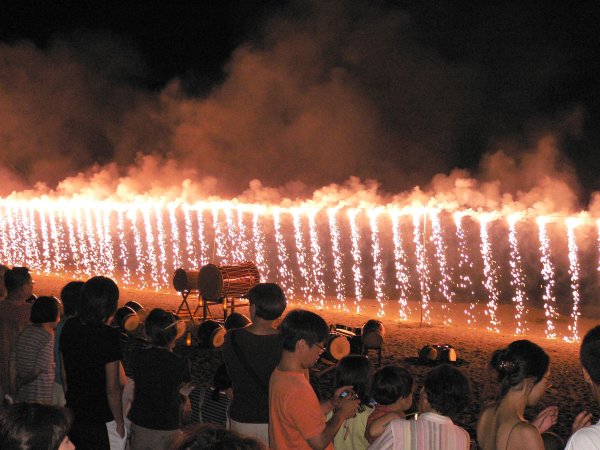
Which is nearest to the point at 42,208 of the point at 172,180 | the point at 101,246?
the point at 101,246

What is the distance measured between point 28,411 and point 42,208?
29830 millimetres

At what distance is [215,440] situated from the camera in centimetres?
163

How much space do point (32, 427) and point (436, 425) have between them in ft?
5.01

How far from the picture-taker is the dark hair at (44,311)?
423 centimetres

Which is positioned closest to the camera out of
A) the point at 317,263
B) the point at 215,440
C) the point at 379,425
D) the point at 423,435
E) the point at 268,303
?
the point at 215,440

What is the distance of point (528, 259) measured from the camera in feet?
116

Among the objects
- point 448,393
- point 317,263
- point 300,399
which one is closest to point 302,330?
point 300,399

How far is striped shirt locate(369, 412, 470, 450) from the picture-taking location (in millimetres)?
2562

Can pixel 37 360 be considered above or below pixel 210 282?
below

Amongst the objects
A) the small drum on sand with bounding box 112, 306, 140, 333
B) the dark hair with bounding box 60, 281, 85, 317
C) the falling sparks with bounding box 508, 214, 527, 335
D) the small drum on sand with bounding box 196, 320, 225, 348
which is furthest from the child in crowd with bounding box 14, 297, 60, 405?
the falling sparks with bounding box 508, 214, 527, 335

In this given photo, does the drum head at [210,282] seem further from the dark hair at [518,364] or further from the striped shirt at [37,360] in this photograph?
the dark hair at [518,364]

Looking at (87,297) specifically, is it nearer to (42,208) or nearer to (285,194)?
(42,208)

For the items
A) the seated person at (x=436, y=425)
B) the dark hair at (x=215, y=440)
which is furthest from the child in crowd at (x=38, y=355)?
the dark hair at (x=215, y=440)

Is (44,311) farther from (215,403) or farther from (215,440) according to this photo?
(215,440)
